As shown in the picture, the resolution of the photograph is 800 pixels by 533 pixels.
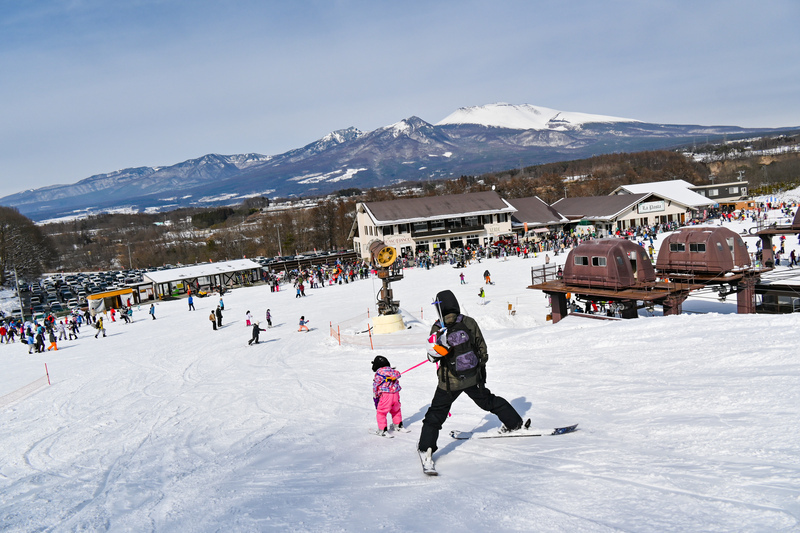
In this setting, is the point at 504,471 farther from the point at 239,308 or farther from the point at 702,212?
the point at 702,212

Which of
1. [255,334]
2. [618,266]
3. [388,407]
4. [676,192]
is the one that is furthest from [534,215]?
[388,407]

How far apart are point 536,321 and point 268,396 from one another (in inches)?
588

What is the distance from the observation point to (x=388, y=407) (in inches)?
275

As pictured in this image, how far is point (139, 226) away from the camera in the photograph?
15725cm

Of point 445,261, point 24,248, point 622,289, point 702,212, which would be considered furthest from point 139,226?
point 622,289

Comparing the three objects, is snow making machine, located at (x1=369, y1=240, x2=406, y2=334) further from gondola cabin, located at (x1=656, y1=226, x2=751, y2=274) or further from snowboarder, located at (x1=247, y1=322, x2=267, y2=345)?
gondola cabin, located at (x1=656, y1=226, x2=751, y2=274)

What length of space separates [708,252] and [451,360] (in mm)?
18826

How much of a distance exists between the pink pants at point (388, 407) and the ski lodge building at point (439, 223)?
4432 cm

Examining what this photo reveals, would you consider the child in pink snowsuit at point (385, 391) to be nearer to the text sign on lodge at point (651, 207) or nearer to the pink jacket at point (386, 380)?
the pink jacket at point (386, 380)

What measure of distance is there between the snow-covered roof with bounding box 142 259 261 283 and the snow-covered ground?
26.1 metres

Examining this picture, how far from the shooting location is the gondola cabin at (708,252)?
1981cm

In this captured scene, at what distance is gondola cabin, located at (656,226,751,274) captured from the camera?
19812 millimetres

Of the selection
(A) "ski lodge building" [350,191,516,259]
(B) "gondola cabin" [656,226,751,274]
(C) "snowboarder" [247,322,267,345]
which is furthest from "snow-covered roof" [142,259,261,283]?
(B) "gondola cabin" [656,226,751,274]

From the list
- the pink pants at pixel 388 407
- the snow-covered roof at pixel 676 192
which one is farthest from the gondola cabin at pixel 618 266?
the snow-covered roof at pixel 676 192
